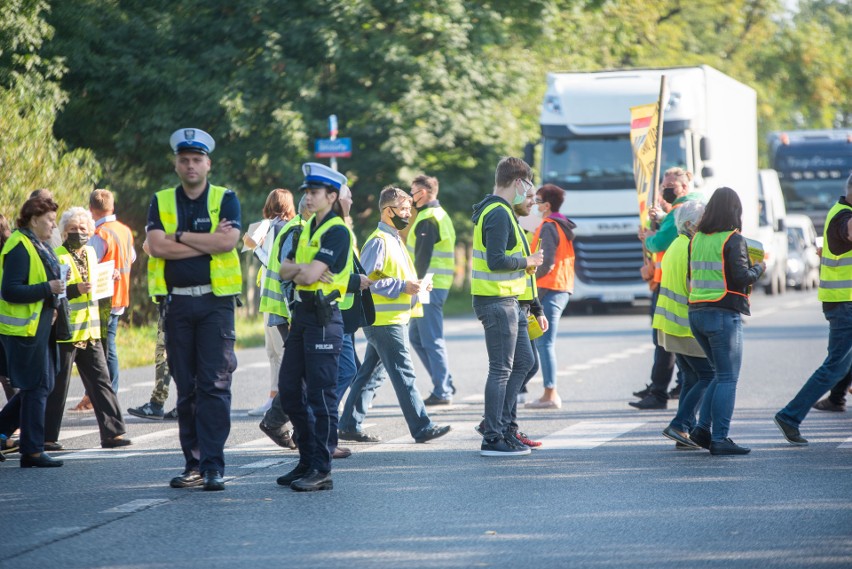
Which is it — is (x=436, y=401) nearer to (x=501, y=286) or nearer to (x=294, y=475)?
(x=501, y=286)

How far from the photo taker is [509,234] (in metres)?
9.12

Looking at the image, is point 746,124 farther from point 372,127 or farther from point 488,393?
point 488,393

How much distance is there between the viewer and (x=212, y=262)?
7.88 m

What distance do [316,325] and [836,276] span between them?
4029 millimetres

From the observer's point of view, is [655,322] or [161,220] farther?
[655,322]

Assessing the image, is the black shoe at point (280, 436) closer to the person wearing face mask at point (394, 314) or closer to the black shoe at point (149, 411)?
the person wearing face mask at point (394, 314)

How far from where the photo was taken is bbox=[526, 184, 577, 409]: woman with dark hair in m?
11.9

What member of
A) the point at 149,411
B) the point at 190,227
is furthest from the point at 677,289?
the point at 149,411

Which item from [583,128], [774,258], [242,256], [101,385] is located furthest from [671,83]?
[101,385]

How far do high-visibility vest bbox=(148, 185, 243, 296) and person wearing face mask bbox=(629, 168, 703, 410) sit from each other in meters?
4.27

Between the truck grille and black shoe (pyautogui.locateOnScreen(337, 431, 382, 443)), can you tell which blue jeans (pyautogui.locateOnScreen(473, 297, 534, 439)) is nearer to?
black shoe (pyautogui.locateOnScreen(337, 431, 382, 443))

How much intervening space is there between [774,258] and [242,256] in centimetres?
1348

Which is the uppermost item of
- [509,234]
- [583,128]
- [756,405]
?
[583,128]

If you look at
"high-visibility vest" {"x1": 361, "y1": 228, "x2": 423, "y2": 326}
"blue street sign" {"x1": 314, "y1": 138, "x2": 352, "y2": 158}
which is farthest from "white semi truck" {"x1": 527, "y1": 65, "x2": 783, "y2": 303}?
"high-visibility vest" {"x1": 361, "y1": 228, "x2": 423, "y2": 326}
